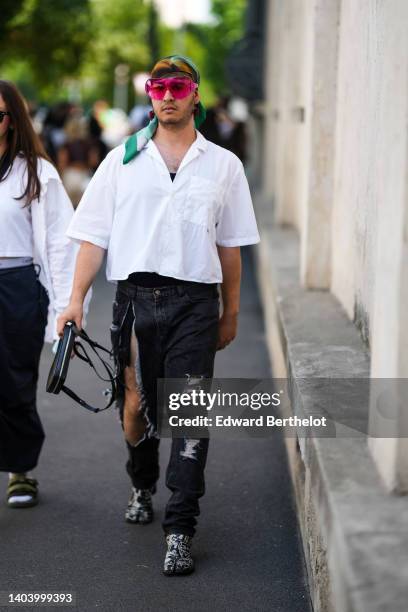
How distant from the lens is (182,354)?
472cm

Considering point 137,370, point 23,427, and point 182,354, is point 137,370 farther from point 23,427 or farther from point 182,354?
point 23,427

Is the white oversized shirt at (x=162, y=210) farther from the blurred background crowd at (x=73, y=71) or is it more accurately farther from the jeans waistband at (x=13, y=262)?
the blurred background crowd at (x=73, y=71)

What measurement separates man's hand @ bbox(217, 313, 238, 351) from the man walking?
0.48 ft

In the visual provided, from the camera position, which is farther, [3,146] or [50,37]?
[50,37]

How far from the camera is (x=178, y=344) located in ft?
15.5

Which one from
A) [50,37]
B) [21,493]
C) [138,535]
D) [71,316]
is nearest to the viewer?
[71,316]

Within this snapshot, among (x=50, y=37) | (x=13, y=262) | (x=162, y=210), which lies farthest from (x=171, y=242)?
(x=50, y=37)

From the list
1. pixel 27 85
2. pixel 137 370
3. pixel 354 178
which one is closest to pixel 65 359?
A: pixel 137 370

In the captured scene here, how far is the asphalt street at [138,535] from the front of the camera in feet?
14.9

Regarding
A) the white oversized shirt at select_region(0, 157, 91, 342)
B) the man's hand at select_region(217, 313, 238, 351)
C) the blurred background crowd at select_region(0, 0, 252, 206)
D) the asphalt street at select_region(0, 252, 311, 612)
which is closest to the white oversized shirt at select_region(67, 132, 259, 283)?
the man's hand at select_region(217, 313, 238, 351)

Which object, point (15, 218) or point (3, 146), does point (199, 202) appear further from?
point (3, 146)

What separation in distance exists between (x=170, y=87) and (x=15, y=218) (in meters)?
1.11

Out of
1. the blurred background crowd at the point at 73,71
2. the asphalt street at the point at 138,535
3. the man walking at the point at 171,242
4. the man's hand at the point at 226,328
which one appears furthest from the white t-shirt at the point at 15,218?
the blurred background crowd at the point at 73,71

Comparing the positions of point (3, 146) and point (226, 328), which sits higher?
point (3, 146)
